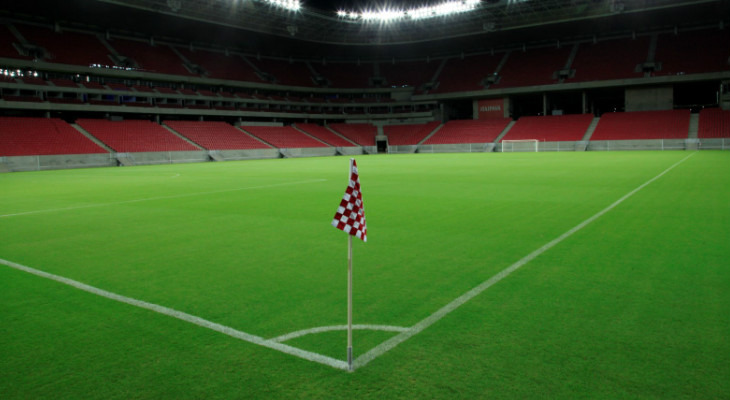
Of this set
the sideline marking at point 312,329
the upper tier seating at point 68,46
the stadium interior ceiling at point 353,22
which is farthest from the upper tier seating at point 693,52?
the upper tier seating at point 68,46

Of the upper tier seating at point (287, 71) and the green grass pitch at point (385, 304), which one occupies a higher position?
the upper tier seating at point (287, 71)

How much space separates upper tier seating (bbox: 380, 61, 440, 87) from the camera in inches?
2977

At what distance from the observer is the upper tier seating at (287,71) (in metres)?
71.4

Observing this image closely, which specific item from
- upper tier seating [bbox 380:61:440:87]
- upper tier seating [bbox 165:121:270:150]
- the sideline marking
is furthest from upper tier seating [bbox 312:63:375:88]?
the sideline marking

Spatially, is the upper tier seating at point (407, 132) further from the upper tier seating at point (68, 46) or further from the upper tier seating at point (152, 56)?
the upper tier seating at point (68, 46)

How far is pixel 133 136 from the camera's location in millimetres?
47656

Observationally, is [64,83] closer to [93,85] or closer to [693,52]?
[93,85]

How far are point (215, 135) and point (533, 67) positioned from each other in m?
43.3

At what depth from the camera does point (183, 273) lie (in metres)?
6.88

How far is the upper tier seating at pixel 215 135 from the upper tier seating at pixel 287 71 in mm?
14748

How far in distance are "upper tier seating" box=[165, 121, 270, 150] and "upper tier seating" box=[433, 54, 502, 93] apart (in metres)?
30.2

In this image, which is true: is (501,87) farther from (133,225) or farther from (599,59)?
(133,225)

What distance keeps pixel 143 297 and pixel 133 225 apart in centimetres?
576

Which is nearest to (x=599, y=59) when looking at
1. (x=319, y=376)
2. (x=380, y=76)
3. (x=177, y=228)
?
(x=380, y=76)
